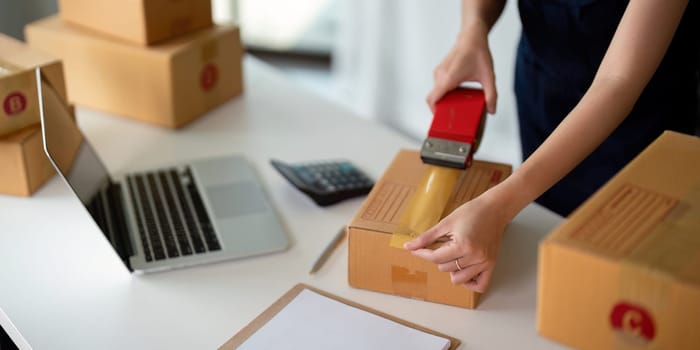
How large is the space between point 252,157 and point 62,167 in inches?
16.5

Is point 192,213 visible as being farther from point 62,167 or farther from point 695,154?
point 695,154

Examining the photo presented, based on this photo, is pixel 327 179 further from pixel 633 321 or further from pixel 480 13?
pixel 633 321

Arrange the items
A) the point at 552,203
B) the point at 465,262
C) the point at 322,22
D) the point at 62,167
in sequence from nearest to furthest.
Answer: the point at 465,262
the point at 62,167
the point at 552,203
the point at 322,22

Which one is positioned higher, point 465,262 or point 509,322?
point 465,262

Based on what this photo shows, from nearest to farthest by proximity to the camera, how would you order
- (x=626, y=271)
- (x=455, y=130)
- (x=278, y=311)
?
(x=626, y=271), (x=278, y=311), (x=455, y=130)

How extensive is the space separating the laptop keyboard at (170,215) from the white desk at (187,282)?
5cm

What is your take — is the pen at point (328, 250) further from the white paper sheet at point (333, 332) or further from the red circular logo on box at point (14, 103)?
the red circular logo on box at point (14, 103)

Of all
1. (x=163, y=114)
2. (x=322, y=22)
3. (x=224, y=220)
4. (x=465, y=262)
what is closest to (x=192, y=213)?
(x=224, y=220)

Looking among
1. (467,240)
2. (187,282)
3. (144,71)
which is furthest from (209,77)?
(467,240)

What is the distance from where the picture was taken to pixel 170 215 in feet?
4.24

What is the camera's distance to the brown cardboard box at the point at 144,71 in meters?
1.56

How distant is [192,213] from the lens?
4.27 feet

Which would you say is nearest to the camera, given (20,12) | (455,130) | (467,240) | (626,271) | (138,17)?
(626,271)

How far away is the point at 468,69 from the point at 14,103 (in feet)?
2.47
